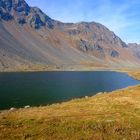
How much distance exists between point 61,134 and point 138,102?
2975cm

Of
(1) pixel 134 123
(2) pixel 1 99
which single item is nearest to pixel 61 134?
(1) pixel 134 123

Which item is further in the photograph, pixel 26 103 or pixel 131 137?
pixel 26 103

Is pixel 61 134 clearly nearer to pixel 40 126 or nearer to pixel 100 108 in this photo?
pixel 40 126

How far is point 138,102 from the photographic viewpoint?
53.4 metres

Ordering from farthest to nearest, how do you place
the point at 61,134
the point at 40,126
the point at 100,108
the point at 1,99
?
the point at 1,99, the point at 100,108, the point at 40,126, the point at 61,134

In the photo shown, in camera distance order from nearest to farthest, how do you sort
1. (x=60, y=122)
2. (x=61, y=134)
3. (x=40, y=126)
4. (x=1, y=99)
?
(x=61, y=134)
(x=40, y=126)
(x=60, y=122)
(x=1, y=99)

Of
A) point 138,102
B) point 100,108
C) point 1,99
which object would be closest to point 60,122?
point 100,108

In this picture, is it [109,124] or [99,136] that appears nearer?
[99,136]

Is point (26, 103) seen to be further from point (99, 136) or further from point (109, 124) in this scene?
point (99, 136)

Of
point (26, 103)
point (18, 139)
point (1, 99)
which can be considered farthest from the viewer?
point (1, 99)

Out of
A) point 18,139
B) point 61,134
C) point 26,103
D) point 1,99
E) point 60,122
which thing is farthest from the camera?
point 1,99

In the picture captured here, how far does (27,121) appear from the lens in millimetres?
34031

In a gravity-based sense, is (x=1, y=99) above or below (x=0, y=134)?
below

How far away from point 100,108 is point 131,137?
2137 centimetres
